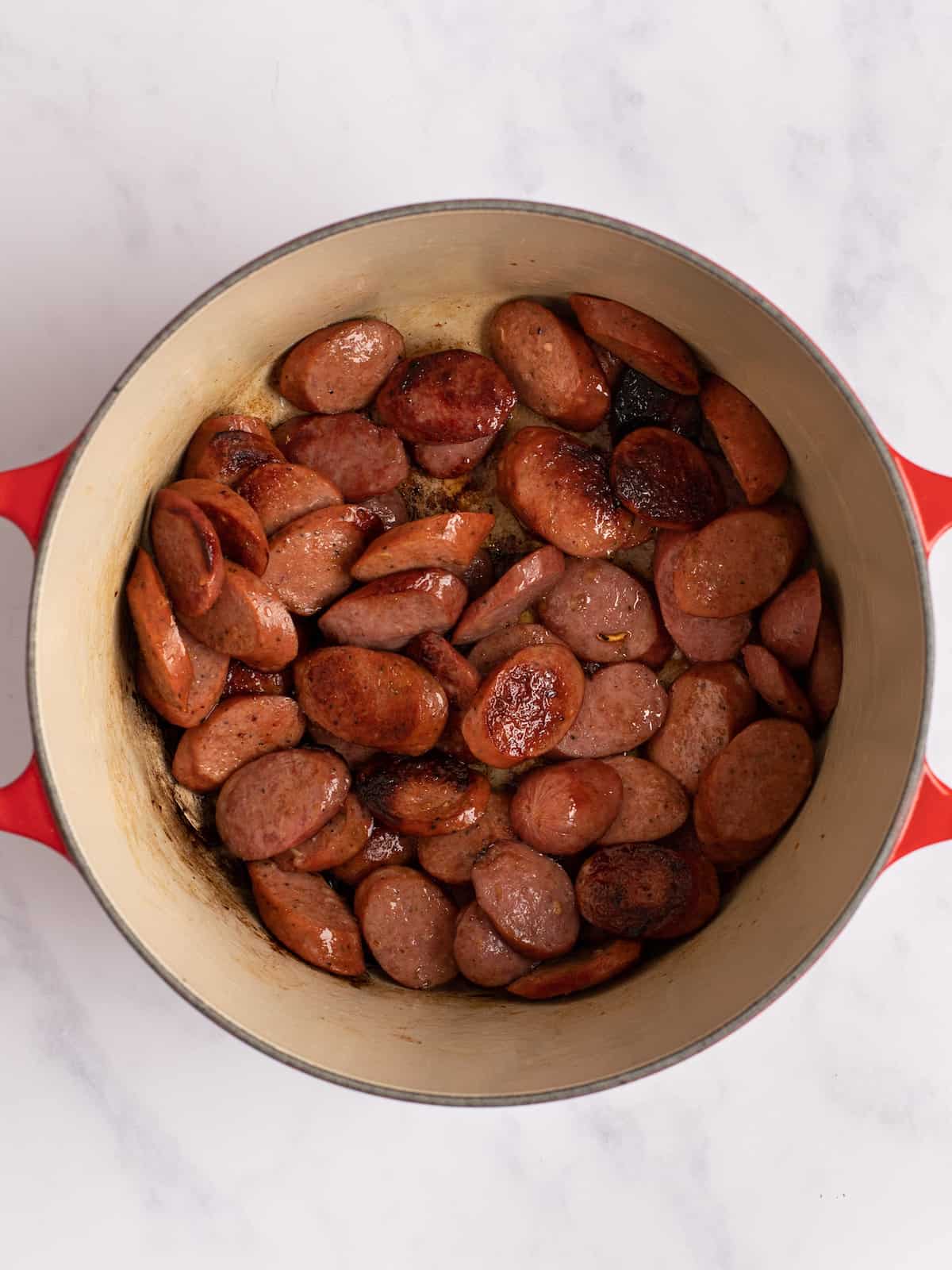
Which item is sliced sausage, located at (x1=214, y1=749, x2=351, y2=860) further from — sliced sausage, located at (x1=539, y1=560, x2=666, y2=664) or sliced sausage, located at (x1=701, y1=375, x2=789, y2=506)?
sliced sausage, located at (x1=701, y1=375, x2=789, y2=506)

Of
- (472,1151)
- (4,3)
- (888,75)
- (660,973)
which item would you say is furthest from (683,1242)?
(4,3)

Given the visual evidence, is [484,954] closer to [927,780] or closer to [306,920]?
[306,920]

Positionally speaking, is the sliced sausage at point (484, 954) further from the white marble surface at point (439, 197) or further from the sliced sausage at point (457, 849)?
the white marble surface at point (439, 197)

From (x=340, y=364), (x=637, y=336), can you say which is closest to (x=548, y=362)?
(x=637, y=336)

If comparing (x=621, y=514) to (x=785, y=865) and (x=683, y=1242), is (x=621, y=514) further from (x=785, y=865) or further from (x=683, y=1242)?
(x=683, y=1242)

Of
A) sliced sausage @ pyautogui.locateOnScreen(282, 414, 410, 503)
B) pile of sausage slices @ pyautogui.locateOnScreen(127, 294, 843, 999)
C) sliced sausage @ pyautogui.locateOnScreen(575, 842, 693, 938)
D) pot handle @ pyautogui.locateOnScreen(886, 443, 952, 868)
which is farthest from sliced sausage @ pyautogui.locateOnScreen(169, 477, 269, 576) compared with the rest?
pot handle @ pyautogui.locateOnScreen(886, 443, 952, 868)

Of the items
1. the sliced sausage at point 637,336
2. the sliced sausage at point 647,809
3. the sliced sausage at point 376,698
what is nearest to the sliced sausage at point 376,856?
the sliced sausage at point 376,698
